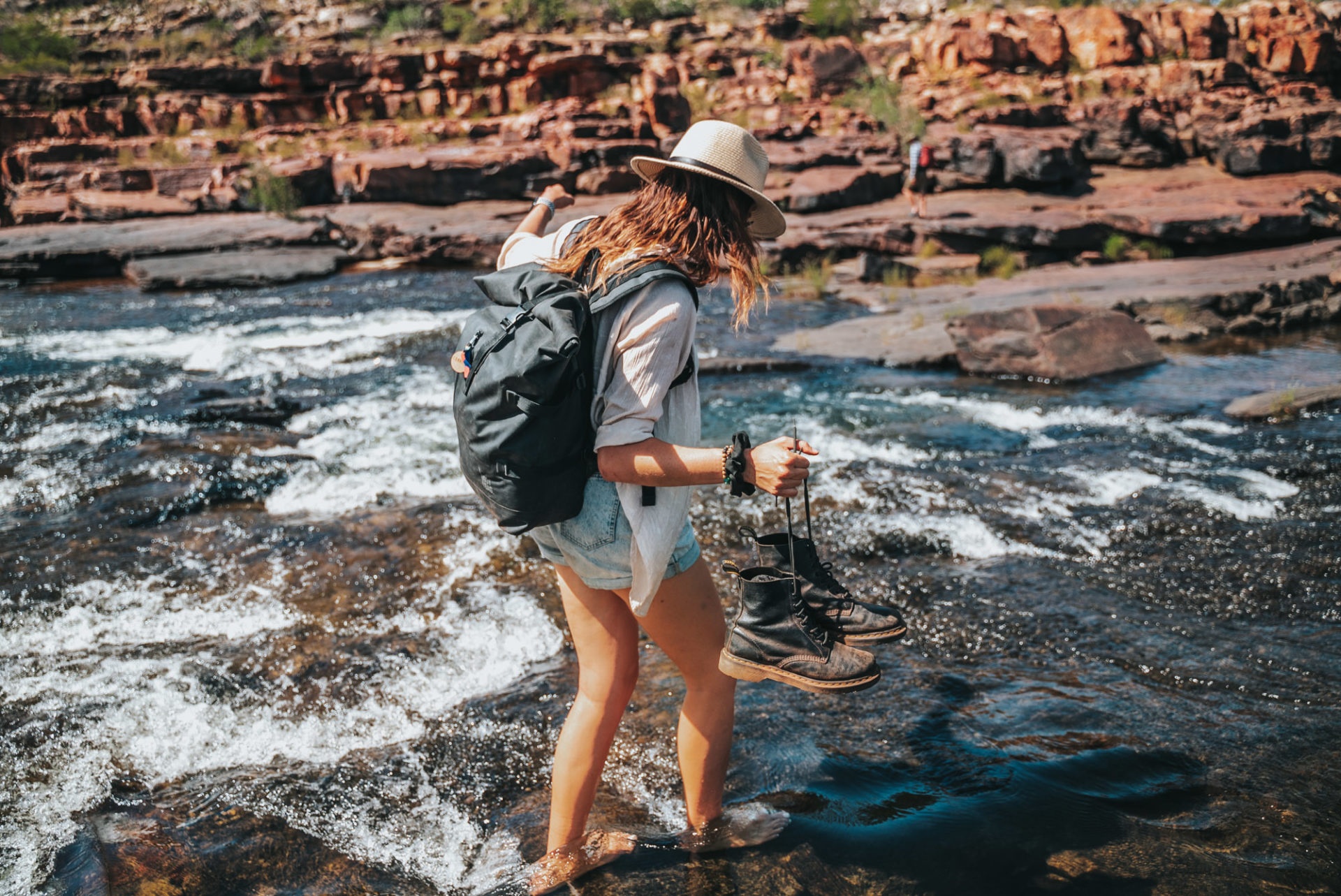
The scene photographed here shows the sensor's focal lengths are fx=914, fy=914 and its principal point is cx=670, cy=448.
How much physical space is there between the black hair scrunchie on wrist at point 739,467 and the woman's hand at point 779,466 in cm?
1

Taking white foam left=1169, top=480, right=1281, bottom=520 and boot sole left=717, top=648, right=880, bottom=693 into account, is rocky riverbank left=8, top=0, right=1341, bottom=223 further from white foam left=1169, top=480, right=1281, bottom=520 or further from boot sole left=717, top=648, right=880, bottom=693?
boot sole left=717, top=648, right=880, bottom=693

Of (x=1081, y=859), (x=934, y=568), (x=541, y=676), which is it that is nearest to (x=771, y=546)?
(x=1081, y=859)

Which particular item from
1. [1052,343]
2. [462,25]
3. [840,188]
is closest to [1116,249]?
[840,188]

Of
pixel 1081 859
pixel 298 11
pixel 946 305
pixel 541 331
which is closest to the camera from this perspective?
pixel 541 331

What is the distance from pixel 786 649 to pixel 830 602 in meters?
0.18

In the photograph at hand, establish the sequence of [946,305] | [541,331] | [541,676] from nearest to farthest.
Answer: [541,331] < [541,676] < [946,305]

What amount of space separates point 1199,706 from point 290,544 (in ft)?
14.8

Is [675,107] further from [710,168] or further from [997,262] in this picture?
[710,168]

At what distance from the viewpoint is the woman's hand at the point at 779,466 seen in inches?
78.8

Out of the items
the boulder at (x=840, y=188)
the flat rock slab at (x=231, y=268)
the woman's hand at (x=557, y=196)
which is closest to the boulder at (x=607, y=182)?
the boulder at (x=840, y=188)

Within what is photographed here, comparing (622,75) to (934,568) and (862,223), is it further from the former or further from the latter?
(934,568)

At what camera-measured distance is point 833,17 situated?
35062 mm

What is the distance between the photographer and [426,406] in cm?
833

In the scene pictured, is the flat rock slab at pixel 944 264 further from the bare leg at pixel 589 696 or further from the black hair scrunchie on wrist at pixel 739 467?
the black hair scrunchie on wrist at pixel 739 467
